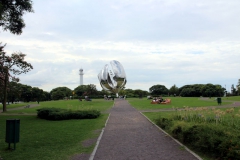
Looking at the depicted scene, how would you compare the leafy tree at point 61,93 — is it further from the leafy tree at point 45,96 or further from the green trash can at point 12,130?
the green trash can at point 12,130

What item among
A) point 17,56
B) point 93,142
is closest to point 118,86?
point 17,56

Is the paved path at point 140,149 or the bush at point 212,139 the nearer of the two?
the bush at point 212,139

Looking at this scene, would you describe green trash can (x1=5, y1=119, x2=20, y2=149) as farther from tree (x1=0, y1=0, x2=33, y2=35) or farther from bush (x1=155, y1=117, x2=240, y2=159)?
tree (x1=0, y1=0, x2=33, y2=35)

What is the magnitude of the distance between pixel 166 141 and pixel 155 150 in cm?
161

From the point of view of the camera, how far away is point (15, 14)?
1702 cm

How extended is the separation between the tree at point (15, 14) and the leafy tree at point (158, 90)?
10408cm

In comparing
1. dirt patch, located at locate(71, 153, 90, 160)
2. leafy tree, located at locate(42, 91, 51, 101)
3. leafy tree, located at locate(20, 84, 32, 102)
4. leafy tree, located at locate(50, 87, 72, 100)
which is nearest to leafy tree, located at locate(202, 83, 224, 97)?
leafy tree, located at locate(50, 87, 72, 100)

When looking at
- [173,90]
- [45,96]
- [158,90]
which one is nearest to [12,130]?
[45,96]

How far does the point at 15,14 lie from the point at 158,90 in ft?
349

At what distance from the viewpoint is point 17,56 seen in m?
27.6

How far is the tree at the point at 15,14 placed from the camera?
16.0 metres

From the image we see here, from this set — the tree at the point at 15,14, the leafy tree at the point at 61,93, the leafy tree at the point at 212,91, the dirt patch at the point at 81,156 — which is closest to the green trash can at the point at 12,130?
the dirt patch at the point at 81,156

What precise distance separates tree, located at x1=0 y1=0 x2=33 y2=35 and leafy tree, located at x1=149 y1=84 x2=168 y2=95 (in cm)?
10408

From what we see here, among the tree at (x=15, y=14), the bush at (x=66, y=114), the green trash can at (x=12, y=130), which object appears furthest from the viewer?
the bush at (x=66, y=114)
